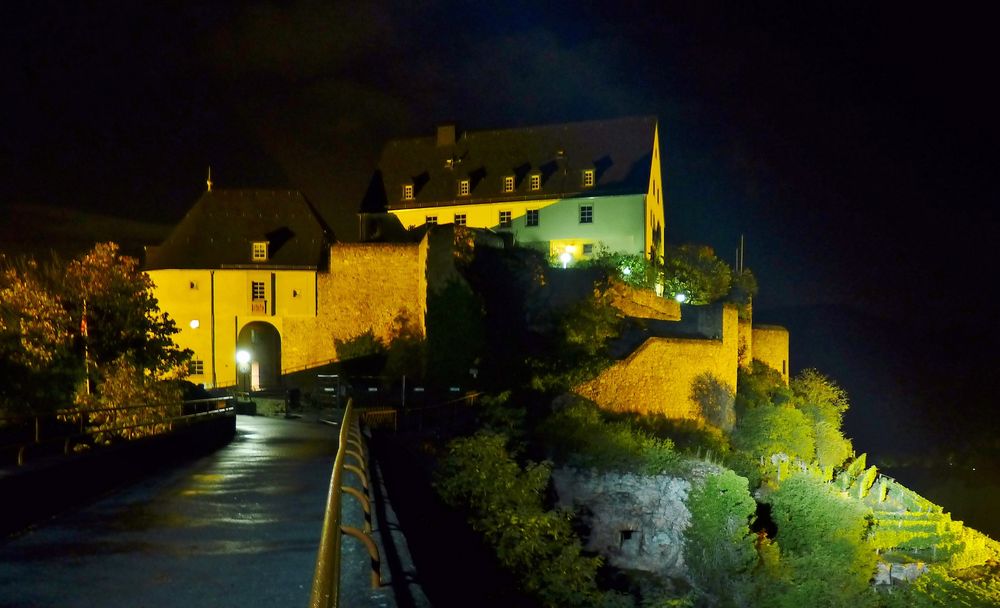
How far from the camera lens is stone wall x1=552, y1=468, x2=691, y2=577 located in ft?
91.1

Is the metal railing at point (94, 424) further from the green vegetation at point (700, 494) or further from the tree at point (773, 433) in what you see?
the tree at point (773, 433)

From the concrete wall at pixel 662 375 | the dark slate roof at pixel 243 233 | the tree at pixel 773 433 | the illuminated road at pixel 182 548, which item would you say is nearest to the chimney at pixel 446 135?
→ the dark slate roof at pixel 243 233

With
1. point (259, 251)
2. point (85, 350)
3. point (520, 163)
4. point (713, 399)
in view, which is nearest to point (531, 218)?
point (520, 163)

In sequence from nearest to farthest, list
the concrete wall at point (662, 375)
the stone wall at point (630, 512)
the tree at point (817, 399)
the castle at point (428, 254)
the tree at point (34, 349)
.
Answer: the tree at point (34, 349) < the stone wall at point (630, 512) < the concrete wall at point (662, 375) < the castle at point (428, 254) < the tree at point (817, 399)

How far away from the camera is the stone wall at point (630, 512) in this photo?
2777 cm

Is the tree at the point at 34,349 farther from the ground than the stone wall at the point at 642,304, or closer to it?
closer to it

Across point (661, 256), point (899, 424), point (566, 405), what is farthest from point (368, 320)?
point (899, 424)

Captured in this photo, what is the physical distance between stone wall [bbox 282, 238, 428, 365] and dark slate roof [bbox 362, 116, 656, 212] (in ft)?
30.0

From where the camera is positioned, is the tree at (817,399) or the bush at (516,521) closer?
the bush at (516,521)

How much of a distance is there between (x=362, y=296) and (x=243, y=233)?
886cm

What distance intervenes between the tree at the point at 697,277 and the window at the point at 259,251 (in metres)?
18.8

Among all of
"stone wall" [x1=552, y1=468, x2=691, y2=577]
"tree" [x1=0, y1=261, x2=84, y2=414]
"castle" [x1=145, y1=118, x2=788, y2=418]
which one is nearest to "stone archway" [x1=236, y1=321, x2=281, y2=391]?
"castle" [x1=145, y1=118, x2=788, y2=418]

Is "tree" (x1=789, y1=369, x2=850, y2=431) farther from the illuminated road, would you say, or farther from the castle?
the illuminated road

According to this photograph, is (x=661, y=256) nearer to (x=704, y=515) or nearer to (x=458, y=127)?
(x=458, y=127)
